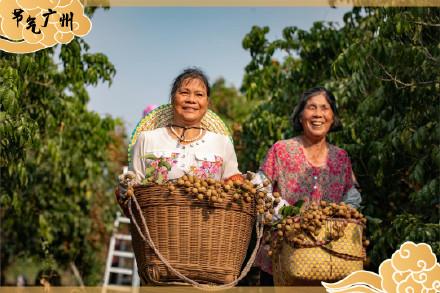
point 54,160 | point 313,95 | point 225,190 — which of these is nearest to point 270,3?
point 313,95

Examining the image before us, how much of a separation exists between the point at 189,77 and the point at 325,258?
3.68 feet

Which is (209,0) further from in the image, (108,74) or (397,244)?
(108,74)

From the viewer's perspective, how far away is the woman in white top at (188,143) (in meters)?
4.12

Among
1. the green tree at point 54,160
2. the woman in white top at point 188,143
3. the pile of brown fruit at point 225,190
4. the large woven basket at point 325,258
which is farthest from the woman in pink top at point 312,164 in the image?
the green tree at point 54,160

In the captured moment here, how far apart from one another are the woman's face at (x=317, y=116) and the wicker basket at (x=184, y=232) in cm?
107

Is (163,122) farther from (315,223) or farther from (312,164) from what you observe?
(315,223)

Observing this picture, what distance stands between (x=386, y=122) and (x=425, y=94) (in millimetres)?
446

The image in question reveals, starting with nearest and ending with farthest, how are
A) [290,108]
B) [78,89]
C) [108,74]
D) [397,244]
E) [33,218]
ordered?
[397,244] → [108,74] → [290,108] → [78,89] → [33,218]

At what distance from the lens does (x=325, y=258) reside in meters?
3.98

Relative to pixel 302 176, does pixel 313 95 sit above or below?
above

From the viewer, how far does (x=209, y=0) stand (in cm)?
455

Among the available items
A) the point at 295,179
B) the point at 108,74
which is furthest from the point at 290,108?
the point at 295,179

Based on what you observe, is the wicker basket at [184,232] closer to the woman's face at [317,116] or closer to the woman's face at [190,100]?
the woman's face at [190,100]

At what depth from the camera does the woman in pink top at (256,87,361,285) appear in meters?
4.63
